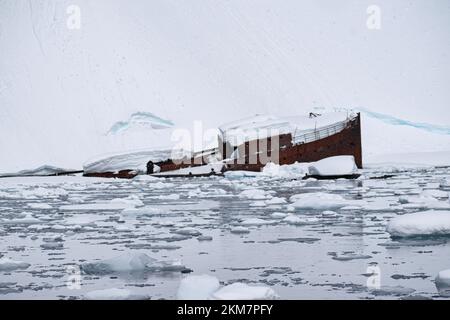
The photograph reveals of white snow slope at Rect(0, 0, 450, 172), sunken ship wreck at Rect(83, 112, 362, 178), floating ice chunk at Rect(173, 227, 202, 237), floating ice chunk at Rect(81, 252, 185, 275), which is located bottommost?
floating ice chunk at Rect(81, 252, 185, 275)

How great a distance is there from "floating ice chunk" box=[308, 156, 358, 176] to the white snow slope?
11.0 m

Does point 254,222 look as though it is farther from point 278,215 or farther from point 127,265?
point 127,265

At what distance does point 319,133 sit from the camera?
2627 centimetres

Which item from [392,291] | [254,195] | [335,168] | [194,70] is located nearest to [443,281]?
[392,291]

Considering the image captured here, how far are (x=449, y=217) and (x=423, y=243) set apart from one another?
1.32 feet

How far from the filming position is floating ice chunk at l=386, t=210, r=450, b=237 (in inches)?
257

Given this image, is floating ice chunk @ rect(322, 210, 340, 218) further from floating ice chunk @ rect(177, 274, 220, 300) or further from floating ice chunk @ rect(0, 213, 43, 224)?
floating ice chunk @ rect(177, 274, 220, 300)

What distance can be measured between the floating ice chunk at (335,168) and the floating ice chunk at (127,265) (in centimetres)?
1450

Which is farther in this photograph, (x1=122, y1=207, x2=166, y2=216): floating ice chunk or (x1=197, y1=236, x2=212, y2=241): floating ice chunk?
(x1=122, y1=207, x2=166, y2=216): floating ice chunk

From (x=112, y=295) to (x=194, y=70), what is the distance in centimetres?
3553

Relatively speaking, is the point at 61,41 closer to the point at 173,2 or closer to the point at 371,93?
the point at 173,2

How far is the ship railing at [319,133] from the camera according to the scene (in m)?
25.4

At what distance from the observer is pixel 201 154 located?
2566 centimetres

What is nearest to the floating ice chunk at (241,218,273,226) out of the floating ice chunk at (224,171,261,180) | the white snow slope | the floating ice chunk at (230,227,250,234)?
the floating ice chunk at (230,227,250,234)
